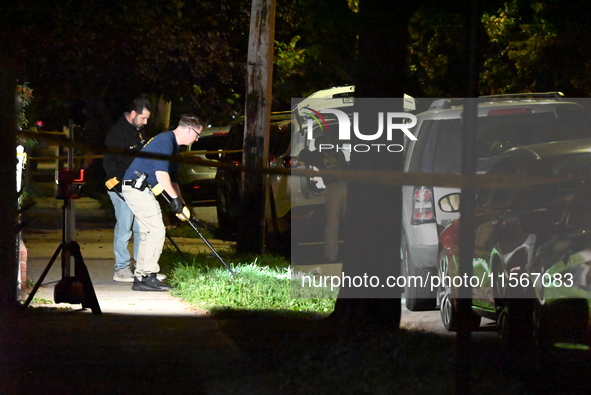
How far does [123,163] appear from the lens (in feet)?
33.8

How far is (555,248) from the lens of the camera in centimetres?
561

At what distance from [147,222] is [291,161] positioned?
9.88 feet

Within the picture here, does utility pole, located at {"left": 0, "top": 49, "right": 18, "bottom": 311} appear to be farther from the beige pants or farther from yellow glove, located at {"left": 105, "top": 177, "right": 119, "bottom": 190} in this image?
yellow glove, located at {"left": 105, "top": 177, "right": 119, "bottom": 190}

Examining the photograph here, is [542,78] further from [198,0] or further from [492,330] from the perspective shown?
[492,330]

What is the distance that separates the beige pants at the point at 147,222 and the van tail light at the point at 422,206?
9.09ft

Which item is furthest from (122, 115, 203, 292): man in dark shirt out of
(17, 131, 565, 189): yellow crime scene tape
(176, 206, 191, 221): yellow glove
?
(17, 131, 565, 189): yellow crime scene tape

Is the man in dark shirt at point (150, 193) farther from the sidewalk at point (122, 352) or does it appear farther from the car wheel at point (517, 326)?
the car wheel at point (517, 326)

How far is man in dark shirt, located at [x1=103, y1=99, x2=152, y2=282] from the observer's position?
33.8 ft

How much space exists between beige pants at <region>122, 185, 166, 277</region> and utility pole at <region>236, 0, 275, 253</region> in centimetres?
251

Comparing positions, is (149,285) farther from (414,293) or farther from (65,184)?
(414,293)

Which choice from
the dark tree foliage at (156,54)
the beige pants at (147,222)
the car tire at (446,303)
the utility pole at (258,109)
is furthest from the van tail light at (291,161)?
the car tire at (446,303)

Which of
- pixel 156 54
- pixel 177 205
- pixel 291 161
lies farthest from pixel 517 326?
pixel 156 54

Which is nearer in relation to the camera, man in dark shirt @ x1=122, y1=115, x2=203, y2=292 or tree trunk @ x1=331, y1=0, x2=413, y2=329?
tree trunk @ x1=331, y1=0, x2=413, y2=329

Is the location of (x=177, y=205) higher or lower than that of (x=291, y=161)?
lower
